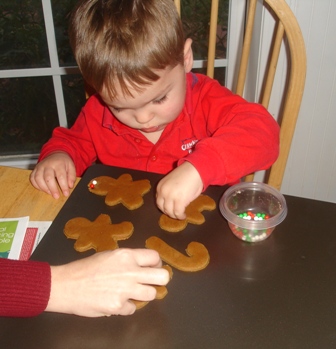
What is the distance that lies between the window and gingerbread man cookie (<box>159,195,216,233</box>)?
0.97 metres

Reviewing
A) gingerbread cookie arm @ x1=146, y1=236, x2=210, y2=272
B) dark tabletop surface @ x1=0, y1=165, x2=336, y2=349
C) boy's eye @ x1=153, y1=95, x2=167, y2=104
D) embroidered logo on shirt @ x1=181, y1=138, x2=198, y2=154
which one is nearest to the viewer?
dark tabletop surface @ x1=0, y1=165, x2=336, y2=349

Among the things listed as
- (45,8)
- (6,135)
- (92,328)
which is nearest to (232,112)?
(92,328)

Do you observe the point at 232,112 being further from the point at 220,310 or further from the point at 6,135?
the point at 6,135

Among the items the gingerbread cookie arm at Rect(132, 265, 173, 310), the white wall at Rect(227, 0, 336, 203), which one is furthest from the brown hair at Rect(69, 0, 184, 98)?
the white wall at Rect(227, 0, 336, 203)

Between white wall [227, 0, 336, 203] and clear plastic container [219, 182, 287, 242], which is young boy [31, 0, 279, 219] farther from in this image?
white wall [227, 0, 336, 203]

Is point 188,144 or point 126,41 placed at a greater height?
point 126,41

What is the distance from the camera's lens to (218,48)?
1622mm

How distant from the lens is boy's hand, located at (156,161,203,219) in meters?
0.72

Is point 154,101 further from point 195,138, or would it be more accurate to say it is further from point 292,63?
point 292,63

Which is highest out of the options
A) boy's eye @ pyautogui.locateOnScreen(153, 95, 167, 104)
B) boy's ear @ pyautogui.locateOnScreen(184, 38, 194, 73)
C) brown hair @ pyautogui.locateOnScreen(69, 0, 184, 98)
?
brown hair @ pyautogui.locateOnScreen(69, 0, 184, 98)

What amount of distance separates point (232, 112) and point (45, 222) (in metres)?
0.46

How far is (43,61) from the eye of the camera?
169cm

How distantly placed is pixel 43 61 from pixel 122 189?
1.07m

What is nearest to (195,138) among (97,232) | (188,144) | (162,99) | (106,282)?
(188,144)
